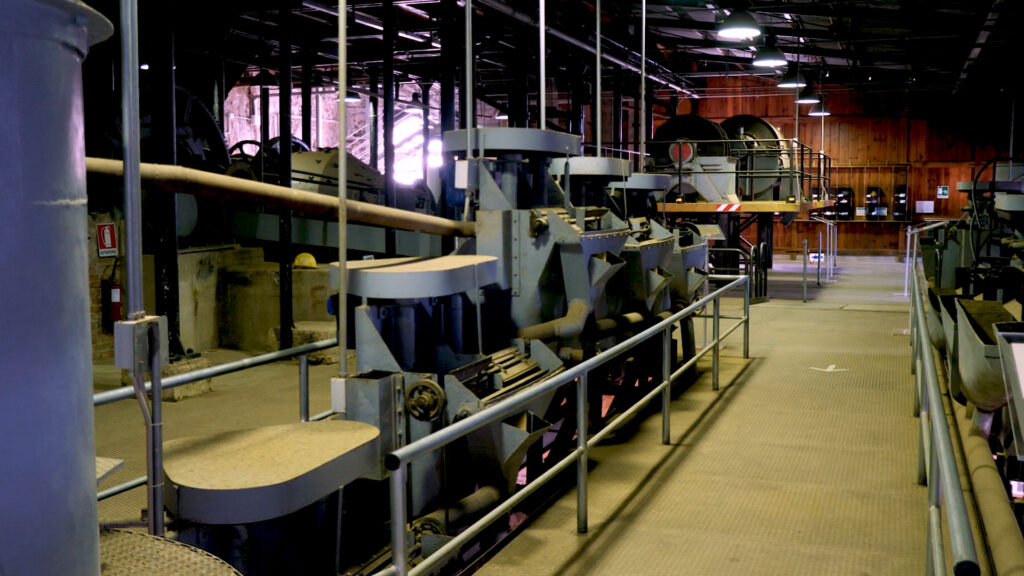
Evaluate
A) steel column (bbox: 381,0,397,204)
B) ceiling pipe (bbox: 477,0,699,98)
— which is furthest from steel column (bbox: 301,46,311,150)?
ceiling pipe (bbox: 477,0,699,98)

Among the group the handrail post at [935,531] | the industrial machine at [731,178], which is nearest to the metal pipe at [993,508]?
the handrail post at [935,531]

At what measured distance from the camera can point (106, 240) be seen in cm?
839

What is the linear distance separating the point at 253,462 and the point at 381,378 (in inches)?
31.0

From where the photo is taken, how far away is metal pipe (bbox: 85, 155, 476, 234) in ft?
8.21

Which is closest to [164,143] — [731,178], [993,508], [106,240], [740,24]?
[106,240]

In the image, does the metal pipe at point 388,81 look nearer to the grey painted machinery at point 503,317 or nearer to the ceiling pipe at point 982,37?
the grey painted machinery at point 503,317

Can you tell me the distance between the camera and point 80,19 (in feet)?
4.75

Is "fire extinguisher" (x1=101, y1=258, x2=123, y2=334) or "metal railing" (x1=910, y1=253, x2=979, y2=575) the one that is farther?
"fire extinguisher" (x1=101, y1=258, x2=123, y2=334)

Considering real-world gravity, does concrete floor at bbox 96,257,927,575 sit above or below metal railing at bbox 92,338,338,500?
below

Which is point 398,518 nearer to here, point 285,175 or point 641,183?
point 641,183

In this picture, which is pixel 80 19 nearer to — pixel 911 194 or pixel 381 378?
pixel 381 378

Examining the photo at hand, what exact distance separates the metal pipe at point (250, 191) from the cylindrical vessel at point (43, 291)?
2.47 feet

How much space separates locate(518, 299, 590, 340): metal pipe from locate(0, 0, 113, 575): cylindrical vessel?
156 inches

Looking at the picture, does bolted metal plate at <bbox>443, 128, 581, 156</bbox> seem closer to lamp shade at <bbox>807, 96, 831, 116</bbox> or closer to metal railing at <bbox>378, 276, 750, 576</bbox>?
metal railing at <bbox>378, 276, 750, 576</bbox>
